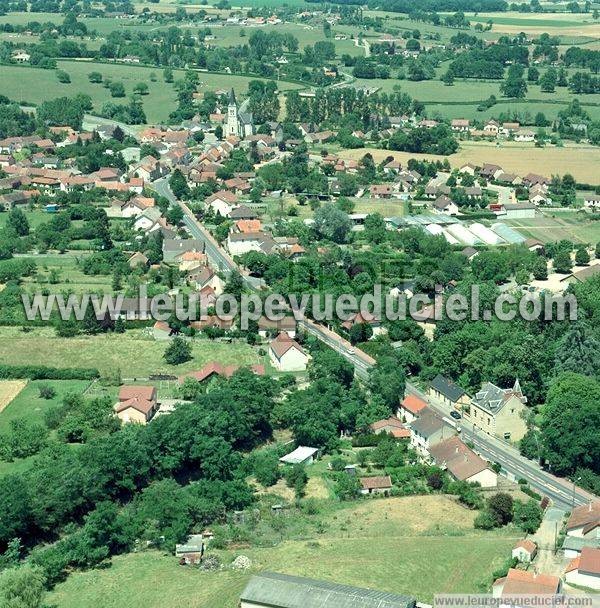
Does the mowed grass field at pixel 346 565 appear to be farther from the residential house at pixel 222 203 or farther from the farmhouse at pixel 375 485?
the residential house at pixel 222 203

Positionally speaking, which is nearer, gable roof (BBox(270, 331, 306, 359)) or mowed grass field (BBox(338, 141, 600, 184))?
gable roof (BBox(270, 331, 306, 359))

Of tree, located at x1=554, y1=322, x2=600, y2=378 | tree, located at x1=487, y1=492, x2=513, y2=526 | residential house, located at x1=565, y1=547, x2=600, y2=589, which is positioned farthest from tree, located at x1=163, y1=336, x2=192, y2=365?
residential house, located at x1=565, y1=547, x2=600, y2=589

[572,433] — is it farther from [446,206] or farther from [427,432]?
[446,206]

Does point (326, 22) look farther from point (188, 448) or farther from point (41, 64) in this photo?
point (188, 448)

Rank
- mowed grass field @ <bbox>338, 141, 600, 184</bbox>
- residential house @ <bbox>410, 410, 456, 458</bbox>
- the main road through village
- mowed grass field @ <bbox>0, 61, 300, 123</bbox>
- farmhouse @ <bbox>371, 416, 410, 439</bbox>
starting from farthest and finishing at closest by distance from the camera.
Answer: mowed grass field @ <bbox>0, 61, 300, 123</bbox> < mowed grass field @ <bbox>338, 141, 600, 184</bbox> < farmhouse @ <bbox>371, 416, 410, 439</bbox> < residential house @ <bbox>410, 410, 456, 458</bbox> < the main road through village

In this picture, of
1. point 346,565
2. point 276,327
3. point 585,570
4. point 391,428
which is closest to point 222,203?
point 276,327

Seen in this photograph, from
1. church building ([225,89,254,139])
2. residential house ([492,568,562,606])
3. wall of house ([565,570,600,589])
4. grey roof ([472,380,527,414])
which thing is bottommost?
wall of house ([565,570,600,589])

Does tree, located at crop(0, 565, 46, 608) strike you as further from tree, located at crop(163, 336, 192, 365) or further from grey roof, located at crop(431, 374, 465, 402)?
grey roof, located at crop(431, 374, 465, 402)
